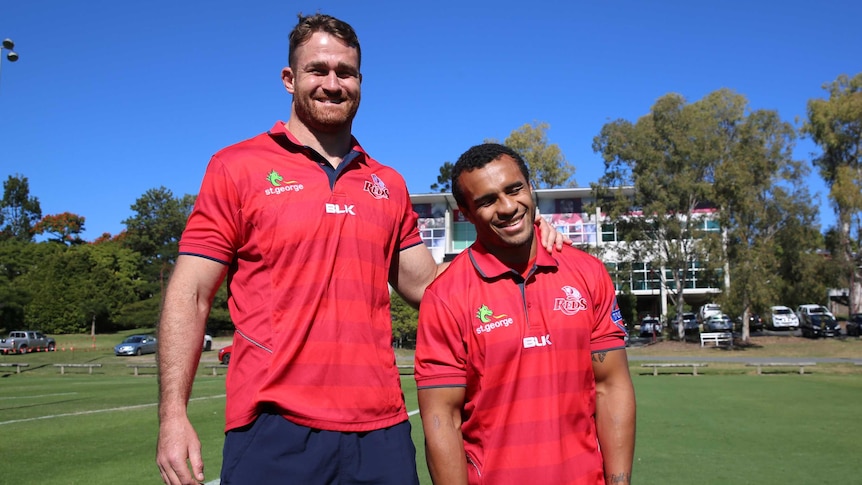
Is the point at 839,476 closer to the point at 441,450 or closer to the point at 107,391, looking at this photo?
the point at 441,450

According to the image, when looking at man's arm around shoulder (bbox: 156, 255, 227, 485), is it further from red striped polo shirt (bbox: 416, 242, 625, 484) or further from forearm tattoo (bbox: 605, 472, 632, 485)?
forearm tattoo (bbox: 605, 472, 632, 485)

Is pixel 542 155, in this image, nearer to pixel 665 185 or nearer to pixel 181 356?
pixel 665 185

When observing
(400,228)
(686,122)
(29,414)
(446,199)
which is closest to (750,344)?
(686,122)

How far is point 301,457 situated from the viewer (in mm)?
2541

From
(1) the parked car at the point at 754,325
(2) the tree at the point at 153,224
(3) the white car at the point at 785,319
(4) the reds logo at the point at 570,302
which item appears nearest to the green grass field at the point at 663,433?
(4) the reds logo at the point at 570,302

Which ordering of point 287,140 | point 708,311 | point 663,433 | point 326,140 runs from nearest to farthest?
point 287,140 < point 326,140 < point 663,433 < point 708,311

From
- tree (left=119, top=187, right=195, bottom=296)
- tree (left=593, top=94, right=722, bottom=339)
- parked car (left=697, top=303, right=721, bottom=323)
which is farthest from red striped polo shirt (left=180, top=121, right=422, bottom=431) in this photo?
tree (left=119, top=187, right=195, bottom=296)

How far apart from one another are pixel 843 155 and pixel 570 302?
50136mm

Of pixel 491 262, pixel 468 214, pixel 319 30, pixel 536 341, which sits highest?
pixel 319 30

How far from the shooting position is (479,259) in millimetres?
2768

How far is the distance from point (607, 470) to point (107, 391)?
17.4 meters

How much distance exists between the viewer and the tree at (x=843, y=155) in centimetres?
4281

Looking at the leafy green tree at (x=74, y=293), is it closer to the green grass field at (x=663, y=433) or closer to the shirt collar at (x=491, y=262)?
the green grass field at (x=663, y=433)

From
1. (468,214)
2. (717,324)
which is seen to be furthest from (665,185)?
(468,214)
